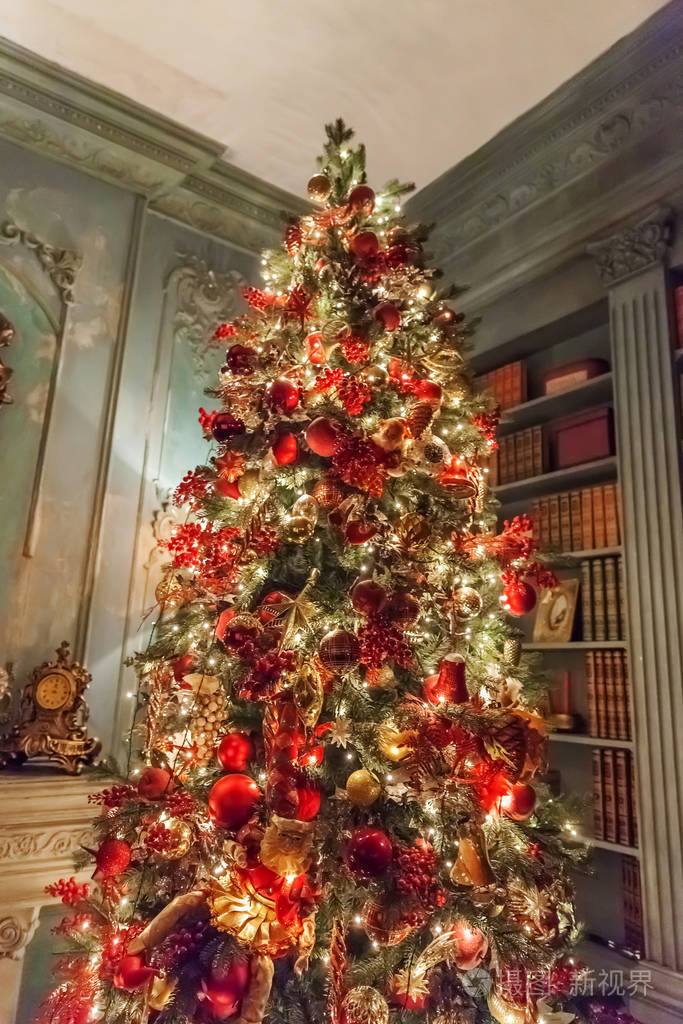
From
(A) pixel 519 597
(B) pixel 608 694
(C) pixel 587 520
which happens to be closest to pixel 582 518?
(C) pixel 587 520

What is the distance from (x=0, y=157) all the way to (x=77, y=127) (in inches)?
11.7

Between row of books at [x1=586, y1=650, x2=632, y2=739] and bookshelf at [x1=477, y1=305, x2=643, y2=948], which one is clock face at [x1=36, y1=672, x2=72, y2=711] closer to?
bookshelf at [x1=477, y1=305, x2=643, y2=948]

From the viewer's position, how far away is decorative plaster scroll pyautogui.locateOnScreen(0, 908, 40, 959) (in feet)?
6.22

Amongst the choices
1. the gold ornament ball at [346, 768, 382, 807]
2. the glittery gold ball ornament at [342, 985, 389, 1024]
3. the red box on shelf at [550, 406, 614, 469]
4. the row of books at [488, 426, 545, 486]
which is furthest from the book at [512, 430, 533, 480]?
the glittery gold ball ornament at [342, 985, 389, 1024]

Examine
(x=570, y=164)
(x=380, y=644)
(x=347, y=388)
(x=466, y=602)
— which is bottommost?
(x=380, y=644)

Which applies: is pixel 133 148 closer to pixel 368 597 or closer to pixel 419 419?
pixel 419 419

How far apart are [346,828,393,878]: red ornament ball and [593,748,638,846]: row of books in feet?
3.93

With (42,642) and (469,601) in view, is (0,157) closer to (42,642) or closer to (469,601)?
(42,642)

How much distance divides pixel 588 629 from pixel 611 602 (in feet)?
0.42

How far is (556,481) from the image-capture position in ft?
8.11

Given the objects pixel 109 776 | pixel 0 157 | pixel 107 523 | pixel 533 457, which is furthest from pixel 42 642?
pixel 533 457

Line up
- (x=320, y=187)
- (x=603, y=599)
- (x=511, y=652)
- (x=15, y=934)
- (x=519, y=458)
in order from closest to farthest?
(x=511, y=652) < (x=320, y=187) < (x=15, y=934) < (x=603, y=599) < (x=519, y=458)

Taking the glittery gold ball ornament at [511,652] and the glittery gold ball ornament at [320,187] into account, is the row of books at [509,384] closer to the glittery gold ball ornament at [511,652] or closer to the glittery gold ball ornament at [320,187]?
the glittery gold ball ornament at [320,187]

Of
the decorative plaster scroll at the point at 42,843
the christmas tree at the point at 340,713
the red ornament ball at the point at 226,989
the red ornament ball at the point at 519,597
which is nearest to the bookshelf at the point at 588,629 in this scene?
the red ornament ball at the point at 519,597
